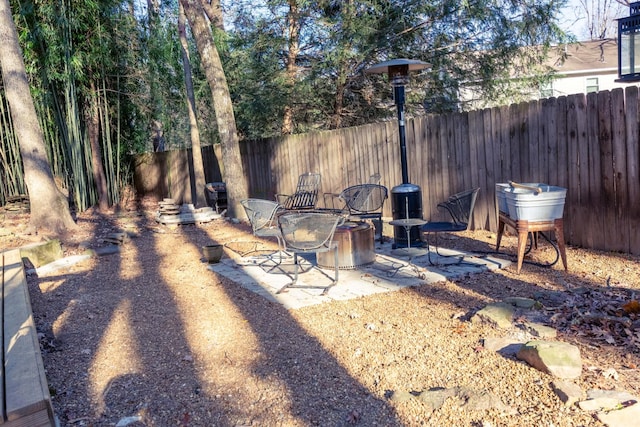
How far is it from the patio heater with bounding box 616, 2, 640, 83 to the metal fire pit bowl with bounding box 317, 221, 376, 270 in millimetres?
6225

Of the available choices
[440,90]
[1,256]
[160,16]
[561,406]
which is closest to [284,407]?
[561,406]

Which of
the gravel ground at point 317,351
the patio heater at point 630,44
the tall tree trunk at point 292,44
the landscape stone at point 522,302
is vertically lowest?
the gravel ground at point 317,351

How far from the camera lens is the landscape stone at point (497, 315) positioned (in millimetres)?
3348

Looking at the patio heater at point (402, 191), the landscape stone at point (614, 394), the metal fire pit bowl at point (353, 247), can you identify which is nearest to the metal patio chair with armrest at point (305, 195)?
the patio heater at point (402, 191)

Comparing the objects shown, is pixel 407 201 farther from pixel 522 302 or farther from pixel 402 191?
pixel 522 302

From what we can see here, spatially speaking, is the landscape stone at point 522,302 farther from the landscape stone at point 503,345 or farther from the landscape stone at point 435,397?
the landscape stone at point 435,397

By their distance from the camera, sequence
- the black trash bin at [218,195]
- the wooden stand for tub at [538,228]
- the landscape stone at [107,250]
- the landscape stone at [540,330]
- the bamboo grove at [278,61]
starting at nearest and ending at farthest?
the landscape stone at [540,330] < the wooden stand for tub at [538,228] < the landscape stone at [107,250] < the bamboo grove at [278,61] < the black trash bin at [218,195]

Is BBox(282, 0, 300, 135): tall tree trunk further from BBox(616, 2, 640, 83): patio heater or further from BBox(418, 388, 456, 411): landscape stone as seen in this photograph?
BBox(418, 388, 456, 411): landscape stone

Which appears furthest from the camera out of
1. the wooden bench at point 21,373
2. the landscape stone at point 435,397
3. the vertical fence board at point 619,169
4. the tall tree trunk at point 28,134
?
the tall tree trunk at point 28,134

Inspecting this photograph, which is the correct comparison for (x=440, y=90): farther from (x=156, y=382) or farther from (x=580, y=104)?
(x=156, y=382)

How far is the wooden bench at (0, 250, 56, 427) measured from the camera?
198cm

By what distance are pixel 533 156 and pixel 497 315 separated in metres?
3.06

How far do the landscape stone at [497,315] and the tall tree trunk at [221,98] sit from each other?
6.28 meters

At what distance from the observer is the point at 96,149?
11.8 meters
